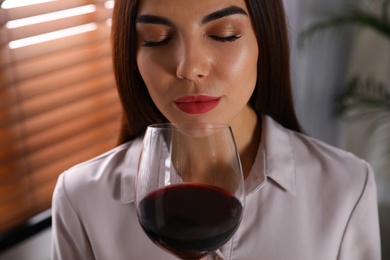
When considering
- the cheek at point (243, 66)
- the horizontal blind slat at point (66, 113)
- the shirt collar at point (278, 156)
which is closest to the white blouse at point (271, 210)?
the shirt collar at point (278, 156)

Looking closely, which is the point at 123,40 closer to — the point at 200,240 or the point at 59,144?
the point at 200,240

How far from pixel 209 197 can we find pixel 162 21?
1.19 ft

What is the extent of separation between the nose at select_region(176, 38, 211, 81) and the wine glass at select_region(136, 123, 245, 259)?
0.55 ft

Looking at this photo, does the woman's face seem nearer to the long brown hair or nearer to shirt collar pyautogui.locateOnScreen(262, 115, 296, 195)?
the long brown hair

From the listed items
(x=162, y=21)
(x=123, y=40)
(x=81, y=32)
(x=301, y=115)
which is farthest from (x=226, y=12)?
(x=301, y=115)

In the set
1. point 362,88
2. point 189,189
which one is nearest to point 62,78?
point 189,189

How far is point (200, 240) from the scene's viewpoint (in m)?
0.68

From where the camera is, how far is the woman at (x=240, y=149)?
36.5 inches

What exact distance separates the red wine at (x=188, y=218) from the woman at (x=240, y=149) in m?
0.26

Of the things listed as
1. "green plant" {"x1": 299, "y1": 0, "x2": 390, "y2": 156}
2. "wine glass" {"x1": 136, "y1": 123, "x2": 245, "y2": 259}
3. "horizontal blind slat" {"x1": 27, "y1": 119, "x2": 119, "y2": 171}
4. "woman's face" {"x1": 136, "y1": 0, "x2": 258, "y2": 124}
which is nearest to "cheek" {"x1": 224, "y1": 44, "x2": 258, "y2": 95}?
"woman's face" {"x1": 136, "y1": 0, "x2": 258, "y2": 124}

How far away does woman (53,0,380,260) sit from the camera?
927mm

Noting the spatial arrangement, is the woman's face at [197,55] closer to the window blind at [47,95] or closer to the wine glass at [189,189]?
the wine glass at [189,189]

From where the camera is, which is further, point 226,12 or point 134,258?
point 134,258

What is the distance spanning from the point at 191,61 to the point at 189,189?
270mm
